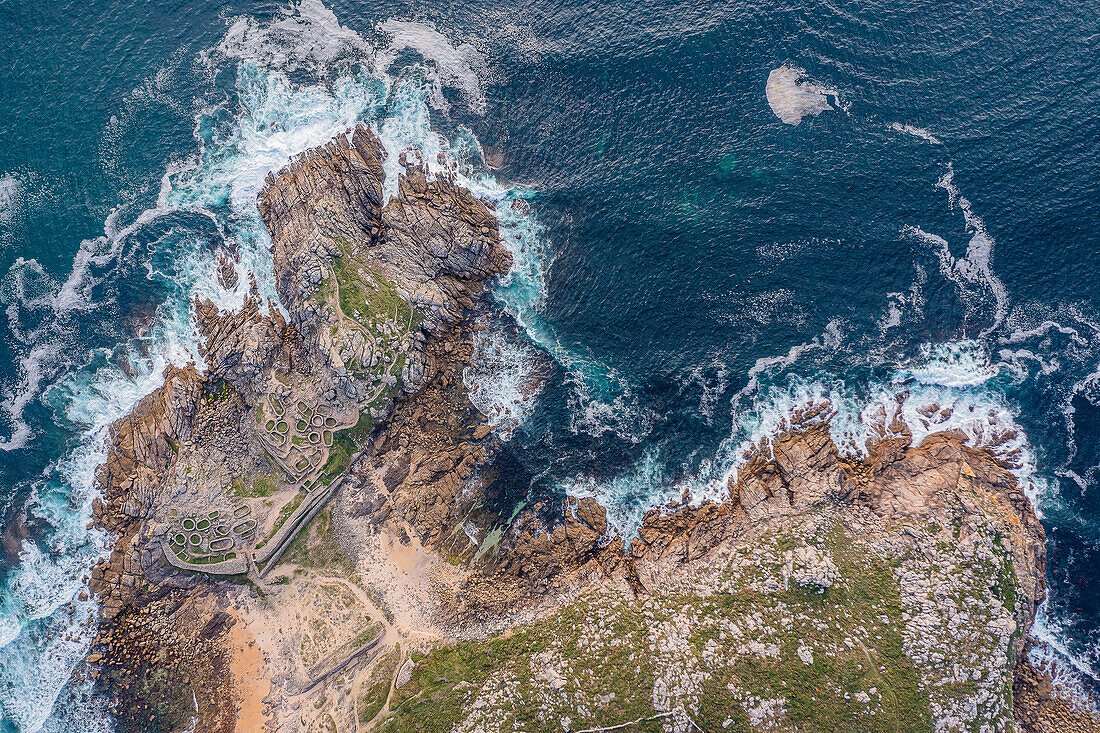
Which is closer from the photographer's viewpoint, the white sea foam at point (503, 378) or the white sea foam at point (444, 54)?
the white sea foam at point (503, 378)

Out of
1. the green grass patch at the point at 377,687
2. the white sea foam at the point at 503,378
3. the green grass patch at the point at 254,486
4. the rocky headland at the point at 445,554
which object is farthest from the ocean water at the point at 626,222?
the green grass patch at the point at 377,687

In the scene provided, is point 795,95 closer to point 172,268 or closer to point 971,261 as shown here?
point 971,261

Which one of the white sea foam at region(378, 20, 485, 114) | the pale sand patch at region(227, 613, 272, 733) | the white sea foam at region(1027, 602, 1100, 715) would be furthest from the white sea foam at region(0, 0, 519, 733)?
the white sea foam at region(1027, 602, 1100, 715)

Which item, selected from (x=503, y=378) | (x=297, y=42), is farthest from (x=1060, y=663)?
(x=297, y=42)

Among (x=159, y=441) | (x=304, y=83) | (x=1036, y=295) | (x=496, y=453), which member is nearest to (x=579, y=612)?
(x=496, y=453)

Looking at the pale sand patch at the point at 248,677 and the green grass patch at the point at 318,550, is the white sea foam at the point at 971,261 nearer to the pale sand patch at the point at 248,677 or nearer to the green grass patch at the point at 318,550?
the green grass patch at the point at 318,550

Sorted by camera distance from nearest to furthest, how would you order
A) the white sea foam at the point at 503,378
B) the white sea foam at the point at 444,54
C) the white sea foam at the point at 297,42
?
1. the white sea foam at the point at 503,378
2. the white sea foam at the point at 297,42
3. the white sea foam at the point at 444,54
